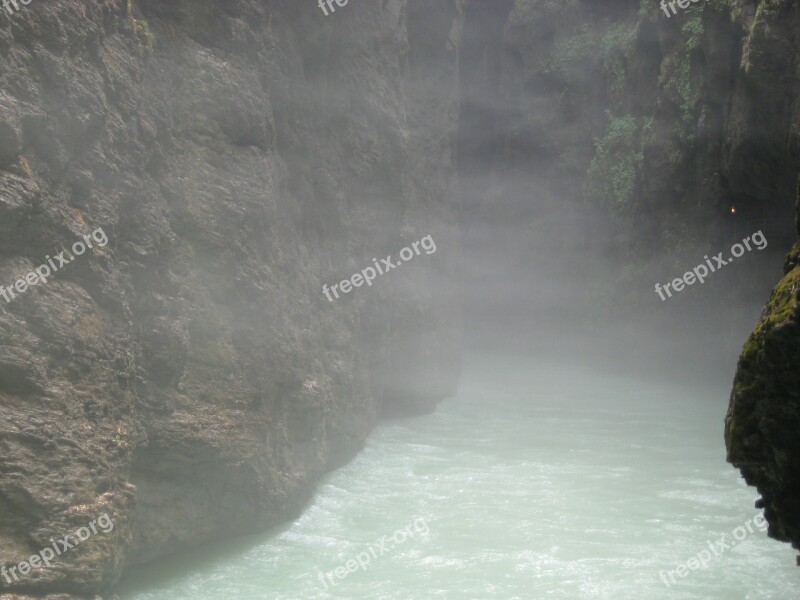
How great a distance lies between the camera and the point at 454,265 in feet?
63.8

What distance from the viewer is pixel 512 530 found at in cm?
855

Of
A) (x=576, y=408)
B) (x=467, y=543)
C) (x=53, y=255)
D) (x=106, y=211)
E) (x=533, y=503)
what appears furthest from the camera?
(x=576, y=408)

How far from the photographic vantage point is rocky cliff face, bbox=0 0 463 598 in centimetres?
554

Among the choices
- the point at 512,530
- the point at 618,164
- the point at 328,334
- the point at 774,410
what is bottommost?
the point at 512,530

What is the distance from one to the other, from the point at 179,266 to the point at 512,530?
14.8 ft

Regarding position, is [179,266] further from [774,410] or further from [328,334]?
[774,410]

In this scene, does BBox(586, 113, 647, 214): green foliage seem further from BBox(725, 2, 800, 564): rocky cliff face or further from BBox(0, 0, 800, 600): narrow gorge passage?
BBox(725, 2, 800, 564): rocky cliff face

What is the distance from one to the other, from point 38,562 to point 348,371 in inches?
276

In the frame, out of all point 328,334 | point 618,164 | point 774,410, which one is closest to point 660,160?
point 618,164

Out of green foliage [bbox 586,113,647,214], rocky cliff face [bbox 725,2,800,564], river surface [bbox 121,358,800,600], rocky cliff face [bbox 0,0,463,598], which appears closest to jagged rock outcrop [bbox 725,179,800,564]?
rocky cliff face [bbox 725,2,800,564]

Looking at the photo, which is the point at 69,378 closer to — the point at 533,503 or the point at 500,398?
the point at 533,503

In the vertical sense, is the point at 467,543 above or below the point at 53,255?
below

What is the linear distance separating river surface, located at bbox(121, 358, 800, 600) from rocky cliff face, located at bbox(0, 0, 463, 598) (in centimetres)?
59

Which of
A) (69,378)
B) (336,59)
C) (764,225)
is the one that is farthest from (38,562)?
(764,225)
